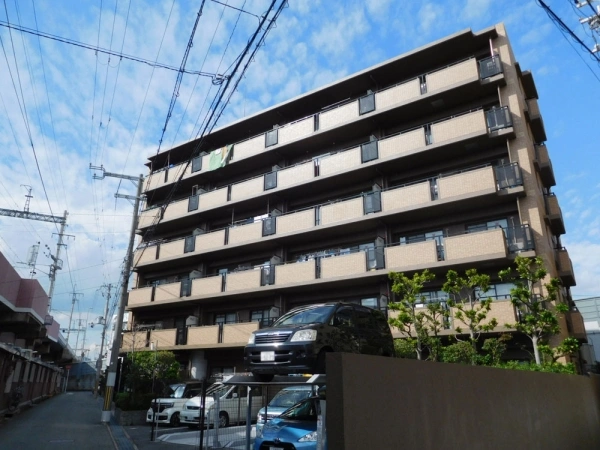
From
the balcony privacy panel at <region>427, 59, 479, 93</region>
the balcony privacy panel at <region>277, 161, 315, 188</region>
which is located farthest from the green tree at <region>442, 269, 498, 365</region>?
the balcony privacy panel at <region>277, 161, 315, 188</region>

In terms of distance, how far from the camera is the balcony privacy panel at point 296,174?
19828 mm

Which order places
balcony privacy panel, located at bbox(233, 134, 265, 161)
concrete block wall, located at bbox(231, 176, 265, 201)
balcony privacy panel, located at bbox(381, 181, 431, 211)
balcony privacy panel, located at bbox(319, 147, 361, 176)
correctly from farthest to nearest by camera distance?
balcony privacy panel, located at bbox(233, 134, 265, 161) → concrete block wall, located at bbox(231, 176, 265, 201) → balcony privacy panel, located at bbox(319, 147, 361, 176) → balcony privacy panel, located at bbox(381, 181, 431, 211)

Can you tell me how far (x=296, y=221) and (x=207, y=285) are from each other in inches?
229

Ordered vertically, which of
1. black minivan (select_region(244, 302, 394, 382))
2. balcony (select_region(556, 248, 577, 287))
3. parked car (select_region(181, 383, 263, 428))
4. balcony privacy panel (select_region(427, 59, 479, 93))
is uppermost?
balcony privacy panel (select_region(427, 59, 479, 93))

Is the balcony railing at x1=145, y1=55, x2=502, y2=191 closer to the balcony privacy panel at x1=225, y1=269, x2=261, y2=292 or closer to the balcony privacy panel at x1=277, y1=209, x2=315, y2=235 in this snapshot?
the balcony privacy panel at x1=277, y1=209, x2=315, y2=235

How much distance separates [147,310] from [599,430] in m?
22.3

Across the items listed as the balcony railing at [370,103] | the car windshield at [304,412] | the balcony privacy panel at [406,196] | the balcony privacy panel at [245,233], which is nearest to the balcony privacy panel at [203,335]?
the balcony privacy panel at [245,233]

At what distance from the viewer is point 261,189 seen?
21.5m

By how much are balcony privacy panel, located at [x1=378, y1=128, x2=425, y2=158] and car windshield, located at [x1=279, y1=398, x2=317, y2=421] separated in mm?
11436

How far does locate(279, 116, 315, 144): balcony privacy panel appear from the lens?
815 inches

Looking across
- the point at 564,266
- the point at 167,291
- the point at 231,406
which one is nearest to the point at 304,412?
the point at 231,406

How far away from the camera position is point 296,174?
20297 mm

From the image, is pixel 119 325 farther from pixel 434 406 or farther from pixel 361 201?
pixel 434 406

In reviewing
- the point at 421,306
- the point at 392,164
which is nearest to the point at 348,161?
the point at 392,164
